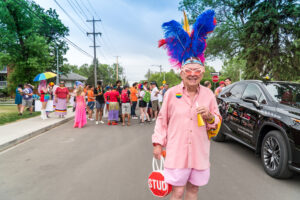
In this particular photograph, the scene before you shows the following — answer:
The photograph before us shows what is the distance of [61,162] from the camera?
487cm

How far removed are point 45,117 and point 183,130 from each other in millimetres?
10596

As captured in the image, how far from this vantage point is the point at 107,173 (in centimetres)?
416

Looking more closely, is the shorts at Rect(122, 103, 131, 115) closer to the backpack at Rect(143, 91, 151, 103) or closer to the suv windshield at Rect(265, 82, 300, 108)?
the backpack at Rect(143, 91, 151, 103)

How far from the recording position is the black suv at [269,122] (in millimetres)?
3535

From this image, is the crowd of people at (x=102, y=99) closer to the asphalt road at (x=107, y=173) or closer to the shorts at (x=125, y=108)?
the shorts at (x=125, y=108)

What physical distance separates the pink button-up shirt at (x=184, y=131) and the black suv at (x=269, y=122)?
207 cm

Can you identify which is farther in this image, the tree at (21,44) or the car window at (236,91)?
the tree at (21,44)

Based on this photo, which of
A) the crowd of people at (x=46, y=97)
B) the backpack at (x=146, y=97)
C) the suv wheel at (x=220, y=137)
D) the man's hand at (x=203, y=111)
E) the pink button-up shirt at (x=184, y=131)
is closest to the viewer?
the man's hand at (x=203, y=111)

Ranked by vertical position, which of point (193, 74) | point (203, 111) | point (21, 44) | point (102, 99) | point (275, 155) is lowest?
point (275, 155)

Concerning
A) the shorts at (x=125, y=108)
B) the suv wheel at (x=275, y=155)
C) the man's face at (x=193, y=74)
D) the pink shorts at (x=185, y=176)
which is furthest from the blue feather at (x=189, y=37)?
the shorts at (x=125, y=108)

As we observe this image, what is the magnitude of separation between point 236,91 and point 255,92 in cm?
88

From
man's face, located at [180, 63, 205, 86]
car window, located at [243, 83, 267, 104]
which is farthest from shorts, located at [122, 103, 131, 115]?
man's face, located at [180, 63, 205, 86]

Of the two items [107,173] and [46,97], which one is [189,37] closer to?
[107,173]

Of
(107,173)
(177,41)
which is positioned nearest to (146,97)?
(107,173)
